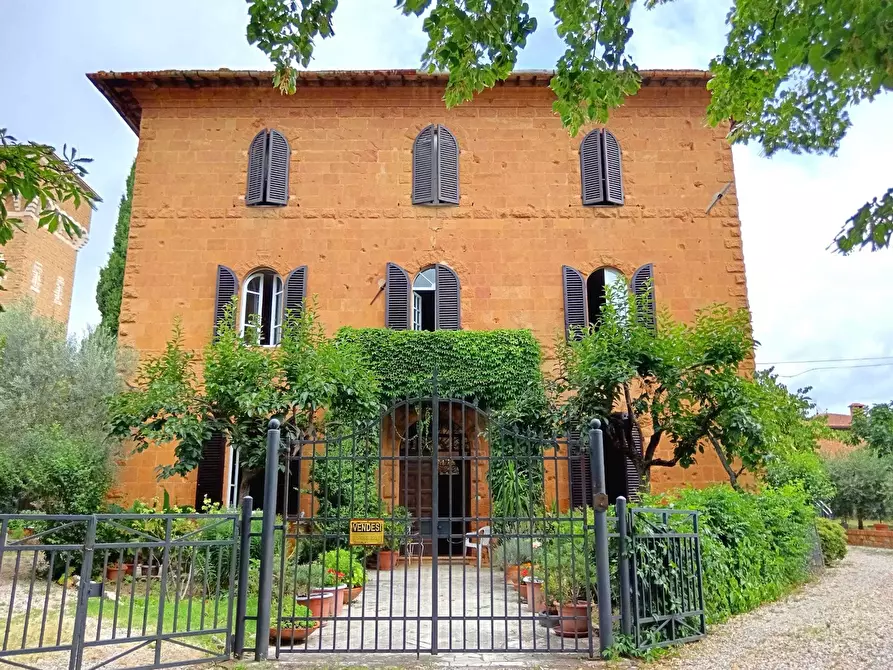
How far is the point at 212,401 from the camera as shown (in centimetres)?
1078

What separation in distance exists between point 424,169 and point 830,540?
10.6 m

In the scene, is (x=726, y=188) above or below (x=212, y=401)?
above

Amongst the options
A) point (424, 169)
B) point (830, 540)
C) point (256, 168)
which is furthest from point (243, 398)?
point (830, 540)

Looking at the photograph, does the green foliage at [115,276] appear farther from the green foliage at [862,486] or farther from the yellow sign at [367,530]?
the green foliage at [862,486]

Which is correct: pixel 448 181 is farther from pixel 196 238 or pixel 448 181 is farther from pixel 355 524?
pixel 355 524

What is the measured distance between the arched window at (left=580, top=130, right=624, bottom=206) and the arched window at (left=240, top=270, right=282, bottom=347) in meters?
6.45

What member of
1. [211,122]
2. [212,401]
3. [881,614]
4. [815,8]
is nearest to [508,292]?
[212,401]

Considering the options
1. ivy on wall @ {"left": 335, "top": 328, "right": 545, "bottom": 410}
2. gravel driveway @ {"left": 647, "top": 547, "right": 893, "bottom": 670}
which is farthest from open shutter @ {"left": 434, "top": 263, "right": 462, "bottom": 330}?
gravel driveway @ {"left": 647, "top": 547, "right": 893, "bottom": 670}

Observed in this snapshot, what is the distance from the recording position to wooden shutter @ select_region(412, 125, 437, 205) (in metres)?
14.3

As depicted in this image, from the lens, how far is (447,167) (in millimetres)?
14477

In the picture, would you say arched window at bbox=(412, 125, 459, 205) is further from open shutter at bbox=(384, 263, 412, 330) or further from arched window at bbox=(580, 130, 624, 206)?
arched window at bbox=(580, 130, 624, 206)

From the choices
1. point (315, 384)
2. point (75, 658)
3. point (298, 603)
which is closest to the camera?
point (75, 658)

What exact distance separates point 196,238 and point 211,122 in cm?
252

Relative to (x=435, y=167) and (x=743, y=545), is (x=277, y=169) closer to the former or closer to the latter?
(x=435, y=167)
